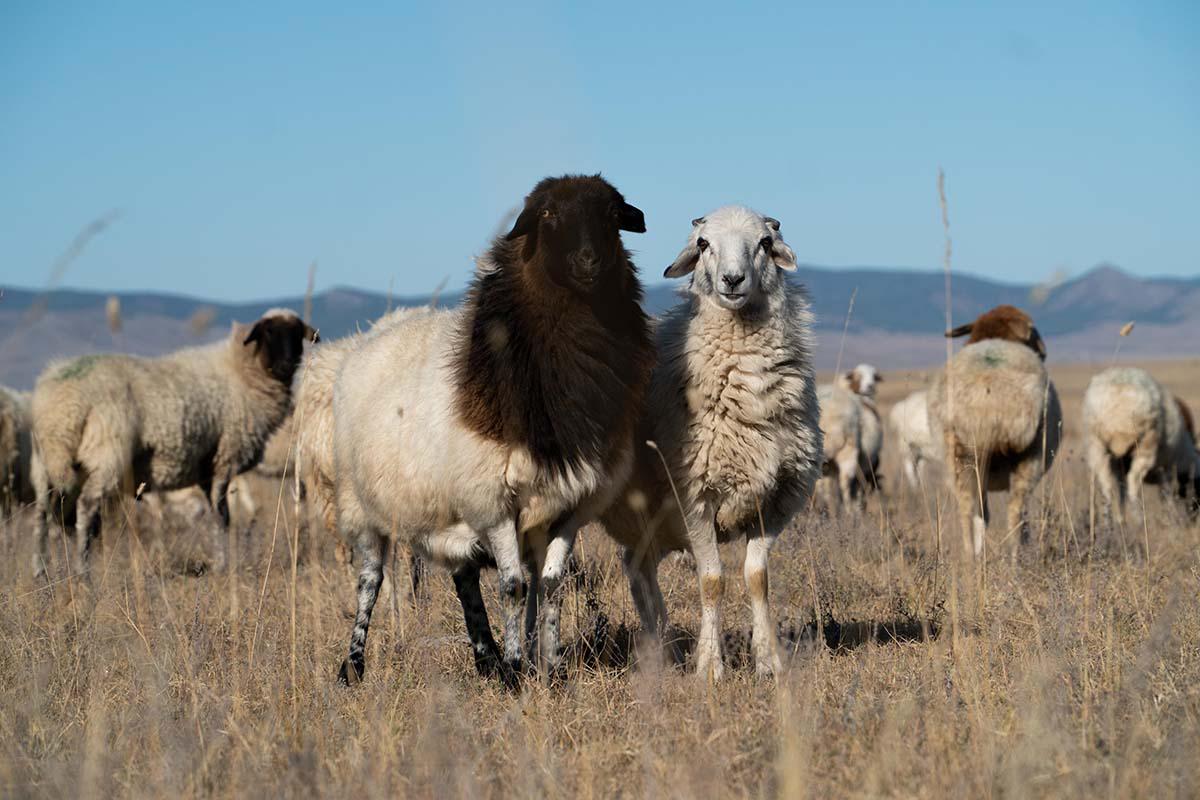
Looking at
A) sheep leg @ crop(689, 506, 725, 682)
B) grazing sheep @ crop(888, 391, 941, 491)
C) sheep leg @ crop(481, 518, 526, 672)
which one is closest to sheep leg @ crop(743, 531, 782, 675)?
sheep leg @ crop(689, 506, 725, 682)

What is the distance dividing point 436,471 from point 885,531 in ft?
15.1

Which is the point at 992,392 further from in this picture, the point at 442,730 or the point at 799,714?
the point at 442,730

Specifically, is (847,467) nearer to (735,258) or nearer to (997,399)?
(997,399)

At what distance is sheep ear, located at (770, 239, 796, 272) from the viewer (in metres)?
6.16

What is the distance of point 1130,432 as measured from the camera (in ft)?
40.8

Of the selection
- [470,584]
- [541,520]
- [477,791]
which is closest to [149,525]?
→ [470,584]

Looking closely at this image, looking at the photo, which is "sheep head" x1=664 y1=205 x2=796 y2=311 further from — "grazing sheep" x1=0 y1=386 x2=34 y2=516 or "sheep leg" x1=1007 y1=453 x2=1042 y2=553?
"grazing sheep" x1=0 y1=386 x2=34 y2=516

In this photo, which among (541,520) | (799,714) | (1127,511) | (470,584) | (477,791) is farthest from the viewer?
(1127,511)

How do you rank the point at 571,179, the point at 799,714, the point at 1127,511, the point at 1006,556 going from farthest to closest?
the point at 1127,511 < the point at 1006,556 < the point at 571,179 < the point at 799,714

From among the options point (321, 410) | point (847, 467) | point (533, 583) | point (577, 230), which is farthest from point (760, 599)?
point (847, 467)

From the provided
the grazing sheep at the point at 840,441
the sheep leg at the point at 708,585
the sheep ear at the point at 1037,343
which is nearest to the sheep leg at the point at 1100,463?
the sheep ear at the point at 1037,343

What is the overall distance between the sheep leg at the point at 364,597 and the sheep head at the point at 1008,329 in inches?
247

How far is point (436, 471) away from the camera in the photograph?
5.47 meters

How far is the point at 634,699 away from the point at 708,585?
45.5 inches
